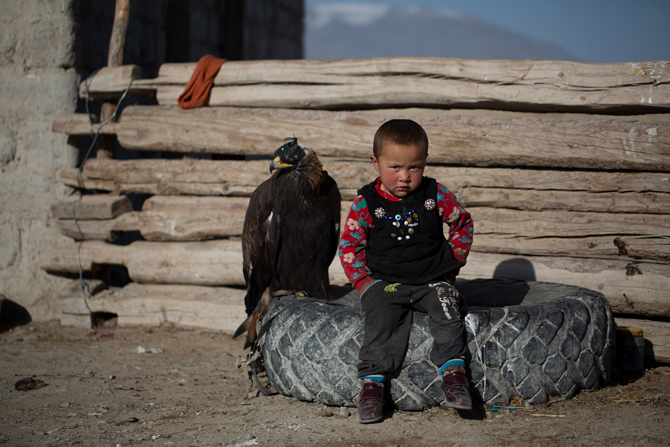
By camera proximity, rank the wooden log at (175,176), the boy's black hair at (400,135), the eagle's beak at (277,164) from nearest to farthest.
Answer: the boy's black hair at (400,135) → the eagle's beak at (277,164) → the wooden log at (175,176)

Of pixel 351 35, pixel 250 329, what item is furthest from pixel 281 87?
pixel 351 35

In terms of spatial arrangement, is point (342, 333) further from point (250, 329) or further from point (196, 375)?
point (196, 375)

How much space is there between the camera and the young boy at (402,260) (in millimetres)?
2496

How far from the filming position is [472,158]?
395cm

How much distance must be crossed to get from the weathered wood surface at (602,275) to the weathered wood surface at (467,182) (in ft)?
1.30

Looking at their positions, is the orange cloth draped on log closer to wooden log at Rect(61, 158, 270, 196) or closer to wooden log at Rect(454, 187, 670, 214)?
wooden log at Rect(61, 158, 270, 196)

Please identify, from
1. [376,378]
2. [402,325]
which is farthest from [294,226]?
[376,378]

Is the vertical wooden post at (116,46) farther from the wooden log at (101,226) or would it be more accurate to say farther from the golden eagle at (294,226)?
the golden eagle at (294,226)

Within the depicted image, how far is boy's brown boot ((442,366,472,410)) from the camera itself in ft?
7.54

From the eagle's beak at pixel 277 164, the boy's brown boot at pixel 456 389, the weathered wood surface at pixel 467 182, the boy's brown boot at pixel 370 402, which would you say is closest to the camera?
the boy's brown boot at pixel 456 389

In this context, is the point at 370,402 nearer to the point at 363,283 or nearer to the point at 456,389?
the point at 456,389

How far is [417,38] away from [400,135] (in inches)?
5499

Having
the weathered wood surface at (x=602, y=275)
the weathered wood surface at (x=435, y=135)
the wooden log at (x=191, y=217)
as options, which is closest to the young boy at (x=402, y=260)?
the weathered wood surface at (x=602, y=275)

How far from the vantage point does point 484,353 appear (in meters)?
2.57
